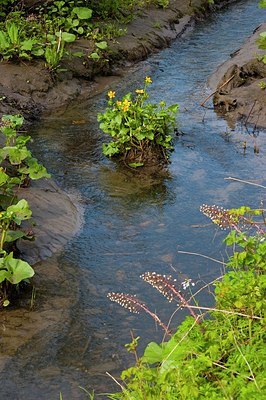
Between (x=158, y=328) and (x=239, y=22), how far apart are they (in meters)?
12.0

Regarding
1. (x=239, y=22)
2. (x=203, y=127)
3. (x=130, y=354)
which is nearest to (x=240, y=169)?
(x=203, y=127)

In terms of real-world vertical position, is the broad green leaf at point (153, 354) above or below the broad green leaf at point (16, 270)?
above

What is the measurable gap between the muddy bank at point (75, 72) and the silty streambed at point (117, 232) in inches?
15.4

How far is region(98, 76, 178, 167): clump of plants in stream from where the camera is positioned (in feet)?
29.6

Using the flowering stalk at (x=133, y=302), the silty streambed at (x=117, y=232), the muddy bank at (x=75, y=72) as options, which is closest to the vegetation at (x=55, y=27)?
the muddy bank at (x=75, y=72)

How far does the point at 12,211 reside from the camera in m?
6.43

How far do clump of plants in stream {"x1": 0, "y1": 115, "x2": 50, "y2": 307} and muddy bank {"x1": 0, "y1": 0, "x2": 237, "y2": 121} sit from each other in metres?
2.65

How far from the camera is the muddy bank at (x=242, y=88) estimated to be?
10797 mm

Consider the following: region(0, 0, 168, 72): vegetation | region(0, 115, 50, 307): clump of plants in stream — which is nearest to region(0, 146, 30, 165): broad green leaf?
Answer: region(0, 115, 50, 307): clump of plants in stream

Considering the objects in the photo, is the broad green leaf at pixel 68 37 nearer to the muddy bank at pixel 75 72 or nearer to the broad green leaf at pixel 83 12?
the muddy bank at pixel 75 72

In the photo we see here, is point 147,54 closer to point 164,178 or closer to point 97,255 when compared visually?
point 164,178

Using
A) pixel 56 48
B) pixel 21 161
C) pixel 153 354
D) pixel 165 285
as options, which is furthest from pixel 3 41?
pixel 153 354

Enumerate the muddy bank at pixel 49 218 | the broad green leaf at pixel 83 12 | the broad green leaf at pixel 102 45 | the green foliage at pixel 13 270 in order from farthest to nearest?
the broad green leaf at pixel 83 12
the broad green leaf at pixel 102 45
the muddy bank at pixel 49 218
the green foliage at pixel 13 270

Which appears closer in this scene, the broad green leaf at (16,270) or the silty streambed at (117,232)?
the silty streambed at (117,232)
